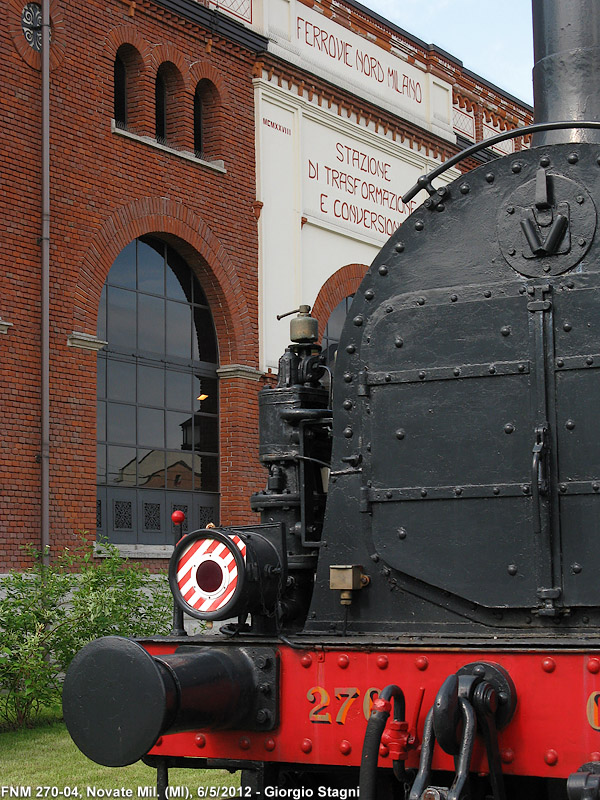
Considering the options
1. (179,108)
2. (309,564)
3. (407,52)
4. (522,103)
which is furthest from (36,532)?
(522,103)

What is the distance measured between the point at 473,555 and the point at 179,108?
11720mm

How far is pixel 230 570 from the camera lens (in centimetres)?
443

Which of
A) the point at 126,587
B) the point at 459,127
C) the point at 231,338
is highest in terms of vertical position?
the point at 459,127

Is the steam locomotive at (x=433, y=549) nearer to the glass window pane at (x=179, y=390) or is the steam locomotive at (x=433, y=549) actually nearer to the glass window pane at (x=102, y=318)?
the glass window pane at (x=102, y=318)

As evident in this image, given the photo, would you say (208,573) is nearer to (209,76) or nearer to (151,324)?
(151,324)

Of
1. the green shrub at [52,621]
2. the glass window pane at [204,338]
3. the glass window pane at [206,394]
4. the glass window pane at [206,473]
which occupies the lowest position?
the green shrub at [52,621]

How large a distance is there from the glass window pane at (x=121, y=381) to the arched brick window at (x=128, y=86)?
2.93m

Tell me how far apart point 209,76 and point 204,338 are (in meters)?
3.42

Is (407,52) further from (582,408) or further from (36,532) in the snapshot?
(582,408)

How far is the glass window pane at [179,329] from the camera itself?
15.2m

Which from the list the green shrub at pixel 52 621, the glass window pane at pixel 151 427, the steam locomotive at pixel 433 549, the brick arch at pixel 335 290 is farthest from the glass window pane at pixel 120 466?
the steam locomotive at pixel 433 549

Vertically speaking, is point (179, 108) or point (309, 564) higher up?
point (179, 108)

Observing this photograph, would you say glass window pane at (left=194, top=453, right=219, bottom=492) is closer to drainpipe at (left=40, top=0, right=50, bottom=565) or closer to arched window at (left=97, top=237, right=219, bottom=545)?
arched window at (left=97, top=237, right=219, bottom=545)

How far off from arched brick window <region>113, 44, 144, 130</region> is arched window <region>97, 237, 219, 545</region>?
151 cm
